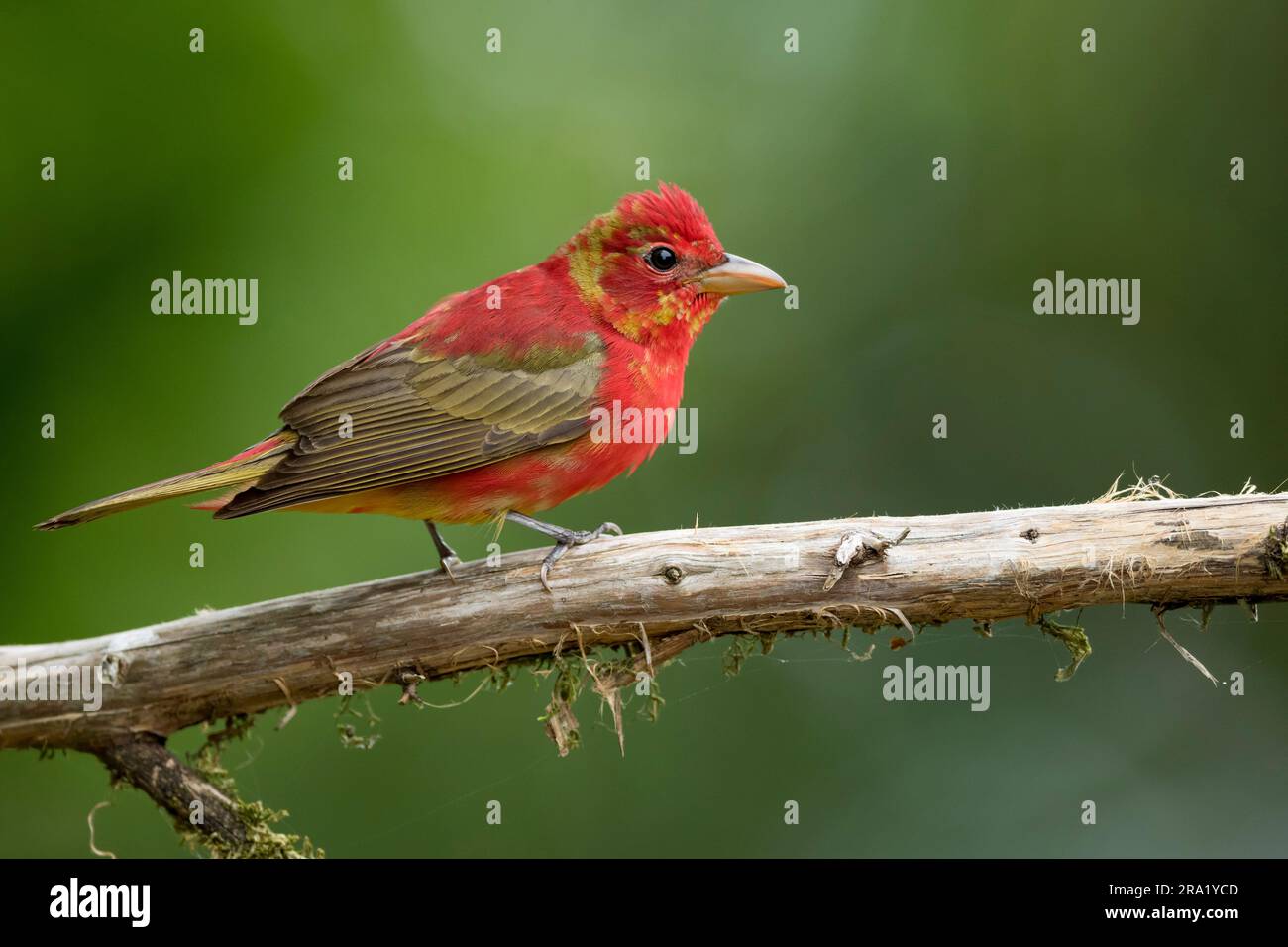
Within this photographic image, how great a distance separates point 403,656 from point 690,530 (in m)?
0.92

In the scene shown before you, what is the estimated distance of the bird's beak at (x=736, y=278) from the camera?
4.24 metres

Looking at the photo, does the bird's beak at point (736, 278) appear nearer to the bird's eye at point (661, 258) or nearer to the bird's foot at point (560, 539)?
the bird's eye at point (661, 258)

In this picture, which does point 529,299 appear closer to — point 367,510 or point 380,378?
point 380,378

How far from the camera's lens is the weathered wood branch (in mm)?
3123

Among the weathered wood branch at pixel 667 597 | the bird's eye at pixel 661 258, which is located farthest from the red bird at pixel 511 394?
the weathered wood branch at pixel 667 597

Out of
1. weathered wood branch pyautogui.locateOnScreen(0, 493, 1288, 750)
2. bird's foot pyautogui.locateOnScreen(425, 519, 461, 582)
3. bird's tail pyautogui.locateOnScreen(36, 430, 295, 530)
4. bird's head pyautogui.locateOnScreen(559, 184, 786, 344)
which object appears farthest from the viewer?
bird's head pyautogui.locateOnScreen(559, 184, 786, 344)

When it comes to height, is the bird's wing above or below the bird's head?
below

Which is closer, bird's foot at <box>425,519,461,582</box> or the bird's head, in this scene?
bird's foot at <box>425,519,461,582</box>

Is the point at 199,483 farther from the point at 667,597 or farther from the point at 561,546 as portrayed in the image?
the point at 667,597

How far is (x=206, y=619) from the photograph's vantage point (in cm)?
366

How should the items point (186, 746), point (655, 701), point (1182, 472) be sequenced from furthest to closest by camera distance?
point (1182, 472), point (186, 746), point (655, 701)

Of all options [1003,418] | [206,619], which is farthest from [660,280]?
[1003,418]

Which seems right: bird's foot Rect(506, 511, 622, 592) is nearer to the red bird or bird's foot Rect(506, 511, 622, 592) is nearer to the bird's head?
the red bird

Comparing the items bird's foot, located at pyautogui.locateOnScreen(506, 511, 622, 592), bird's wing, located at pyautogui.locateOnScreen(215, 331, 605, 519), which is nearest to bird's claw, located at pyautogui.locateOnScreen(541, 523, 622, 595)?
bird's foot, located at pyautogui.locateOnScreen(506, 511, 622, 592)
